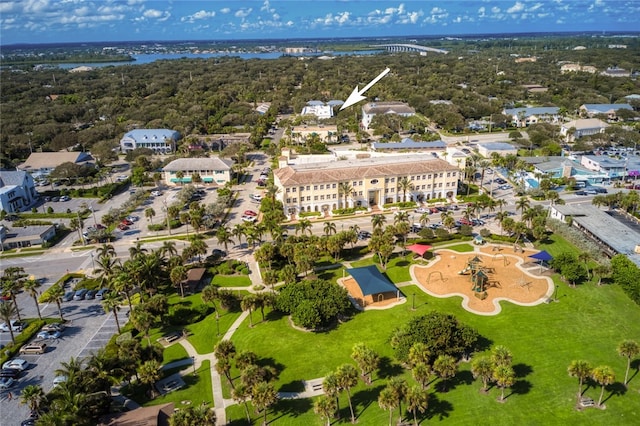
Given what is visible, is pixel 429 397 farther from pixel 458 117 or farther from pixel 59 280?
pixel 458 117

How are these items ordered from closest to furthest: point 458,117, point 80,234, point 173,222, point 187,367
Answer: point 187,367 → point 80,234 → point 173,222 → point 458,117

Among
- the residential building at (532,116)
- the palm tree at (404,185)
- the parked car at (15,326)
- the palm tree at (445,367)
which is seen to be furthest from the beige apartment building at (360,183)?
the residential building at (532,116)

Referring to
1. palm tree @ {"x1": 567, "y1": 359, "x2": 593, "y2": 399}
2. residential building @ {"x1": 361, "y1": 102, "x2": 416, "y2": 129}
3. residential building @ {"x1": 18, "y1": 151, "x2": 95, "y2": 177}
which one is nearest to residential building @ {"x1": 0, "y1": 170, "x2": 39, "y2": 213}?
residential building @ {"x1": 18, "y1": 151, "x2": 95, "y2": 177}

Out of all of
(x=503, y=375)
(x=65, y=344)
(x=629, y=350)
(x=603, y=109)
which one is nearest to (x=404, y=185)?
(x=629, y=350)

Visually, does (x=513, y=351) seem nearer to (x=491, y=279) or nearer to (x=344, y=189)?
(x=491, y=279)

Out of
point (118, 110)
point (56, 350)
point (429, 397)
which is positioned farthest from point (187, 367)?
point (118, 110)
